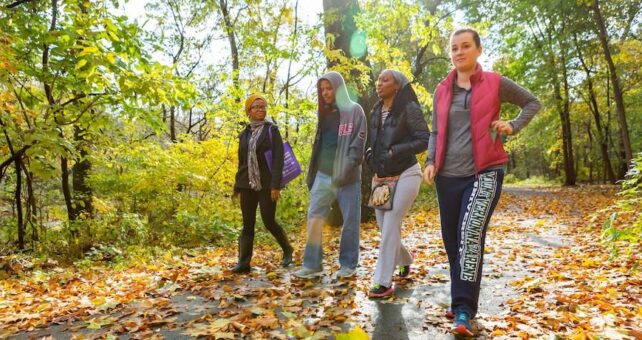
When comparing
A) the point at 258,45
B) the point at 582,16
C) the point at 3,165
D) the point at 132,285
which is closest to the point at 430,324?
the point at 132,285

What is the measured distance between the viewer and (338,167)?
4.48 meters

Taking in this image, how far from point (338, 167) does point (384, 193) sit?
28.8 inches

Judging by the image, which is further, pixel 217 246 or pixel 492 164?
pixel 217 246

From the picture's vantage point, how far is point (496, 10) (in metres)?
16.9

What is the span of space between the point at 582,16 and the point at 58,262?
59.0 feet

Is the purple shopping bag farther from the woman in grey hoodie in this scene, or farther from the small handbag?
the small handbag

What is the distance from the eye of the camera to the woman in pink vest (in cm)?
295

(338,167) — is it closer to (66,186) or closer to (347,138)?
(347,138)

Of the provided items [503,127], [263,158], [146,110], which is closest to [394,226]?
[503,127]

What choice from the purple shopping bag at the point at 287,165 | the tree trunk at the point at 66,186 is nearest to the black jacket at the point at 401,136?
the purple shopping bag at the point at 287,165

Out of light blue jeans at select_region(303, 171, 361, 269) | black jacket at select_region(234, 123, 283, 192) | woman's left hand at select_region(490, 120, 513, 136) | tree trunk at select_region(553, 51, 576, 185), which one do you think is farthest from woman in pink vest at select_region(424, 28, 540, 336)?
tree trunk at select_region(553, 51, 576, 185)

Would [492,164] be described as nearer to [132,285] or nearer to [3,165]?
[132,285]

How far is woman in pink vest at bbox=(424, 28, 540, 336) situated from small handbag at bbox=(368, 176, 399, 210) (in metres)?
0.67

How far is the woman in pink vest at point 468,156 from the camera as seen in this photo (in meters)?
2.95
